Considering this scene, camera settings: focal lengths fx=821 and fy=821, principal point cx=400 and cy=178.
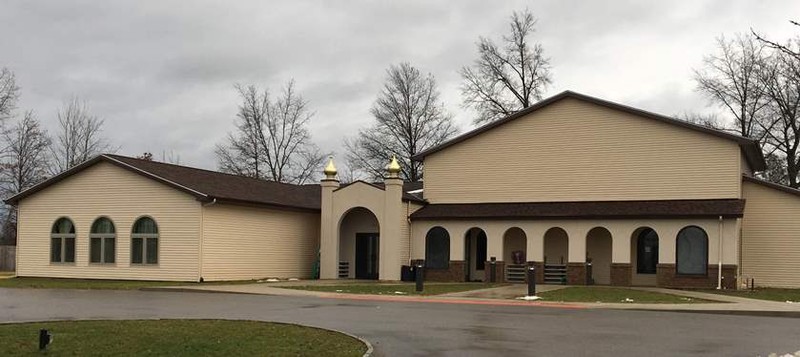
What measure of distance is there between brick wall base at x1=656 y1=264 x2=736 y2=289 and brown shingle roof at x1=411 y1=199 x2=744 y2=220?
1.94 meters

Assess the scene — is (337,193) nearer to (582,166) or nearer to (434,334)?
(582,166)

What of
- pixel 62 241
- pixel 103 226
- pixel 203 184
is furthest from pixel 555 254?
pixel 62 241

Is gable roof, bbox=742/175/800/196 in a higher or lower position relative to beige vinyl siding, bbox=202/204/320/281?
higher

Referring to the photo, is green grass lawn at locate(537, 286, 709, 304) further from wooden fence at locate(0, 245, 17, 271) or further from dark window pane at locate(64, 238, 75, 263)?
wooden fence at locate(0, 245, 17, 271)

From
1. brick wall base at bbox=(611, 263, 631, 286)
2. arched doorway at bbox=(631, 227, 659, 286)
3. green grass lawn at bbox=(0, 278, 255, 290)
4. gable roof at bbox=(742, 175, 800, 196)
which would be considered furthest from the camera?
arched doorway at bbox=(631, 227, 659, 286)

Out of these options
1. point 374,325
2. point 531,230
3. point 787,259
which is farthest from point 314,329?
point 787,259

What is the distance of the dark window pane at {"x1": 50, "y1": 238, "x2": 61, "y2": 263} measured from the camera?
3450 centimetres

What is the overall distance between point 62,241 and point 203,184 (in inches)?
266

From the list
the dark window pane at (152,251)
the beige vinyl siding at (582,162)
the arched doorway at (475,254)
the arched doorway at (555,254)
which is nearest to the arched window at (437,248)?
the arched doorway at (475,254)

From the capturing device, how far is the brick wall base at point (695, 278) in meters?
29.1

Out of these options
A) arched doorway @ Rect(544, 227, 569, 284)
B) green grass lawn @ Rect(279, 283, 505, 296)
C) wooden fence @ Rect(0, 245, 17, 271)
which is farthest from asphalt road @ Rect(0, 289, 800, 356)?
wooden fence @ Rect(0, 245, 17, 271)

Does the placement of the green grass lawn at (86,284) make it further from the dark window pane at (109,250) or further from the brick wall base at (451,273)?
the brick wall base at (451,273)

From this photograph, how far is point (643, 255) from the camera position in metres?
32.5

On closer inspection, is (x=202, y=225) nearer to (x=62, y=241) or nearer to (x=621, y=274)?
(x=62, y=241)
